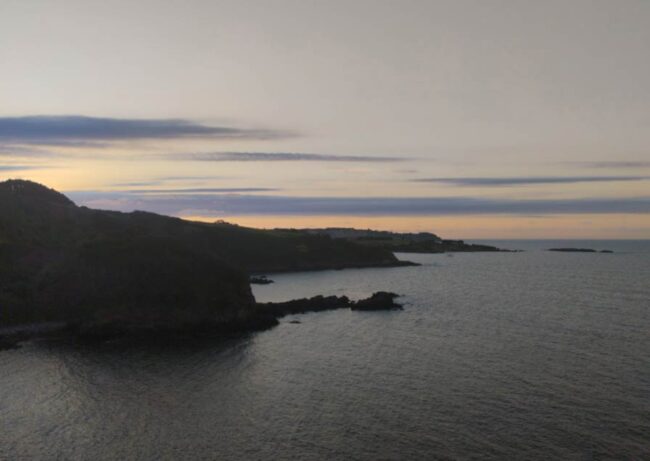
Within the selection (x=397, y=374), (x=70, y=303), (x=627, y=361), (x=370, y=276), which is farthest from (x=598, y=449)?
(x=370, y=276)

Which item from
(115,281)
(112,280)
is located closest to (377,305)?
(115,281)

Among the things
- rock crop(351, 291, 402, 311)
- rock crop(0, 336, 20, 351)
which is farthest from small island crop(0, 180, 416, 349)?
rock crop(351, 291, 402, 311)

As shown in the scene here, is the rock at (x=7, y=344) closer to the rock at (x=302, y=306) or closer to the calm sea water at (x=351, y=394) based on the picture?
the calm sea water at (x=351, y=394)

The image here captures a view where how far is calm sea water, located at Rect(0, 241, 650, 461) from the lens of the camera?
3944 cm

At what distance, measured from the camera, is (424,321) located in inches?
3516

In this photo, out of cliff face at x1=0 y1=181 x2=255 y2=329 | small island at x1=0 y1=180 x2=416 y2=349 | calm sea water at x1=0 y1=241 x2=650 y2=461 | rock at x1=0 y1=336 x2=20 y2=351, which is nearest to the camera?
→ calm sea water at x1=0 y1=241 x2=650 y2=461

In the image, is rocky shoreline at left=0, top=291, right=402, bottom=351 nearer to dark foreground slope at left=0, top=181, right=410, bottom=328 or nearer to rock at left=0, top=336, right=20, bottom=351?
rock at left=0, top=336, right=20, bottom=351

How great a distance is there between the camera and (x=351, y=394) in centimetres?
5072

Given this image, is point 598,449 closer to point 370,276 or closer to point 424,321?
point 424,321

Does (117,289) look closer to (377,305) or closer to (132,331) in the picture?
(132,331)

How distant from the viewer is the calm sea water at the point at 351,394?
39.4 m

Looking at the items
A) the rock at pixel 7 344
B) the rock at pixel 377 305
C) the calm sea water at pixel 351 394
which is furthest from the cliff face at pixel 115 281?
the rock at pixel 377 305

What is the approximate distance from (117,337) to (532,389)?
187ft

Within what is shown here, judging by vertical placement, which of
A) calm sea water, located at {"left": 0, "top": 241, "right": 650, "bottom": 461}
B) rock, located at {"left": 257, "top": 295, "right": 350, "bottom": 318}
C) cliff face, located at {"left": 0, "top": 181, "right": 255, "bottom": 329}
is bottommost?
calm sea water, located at {"left": 0, "top": 241, "right": 650, "bottom": 461}
